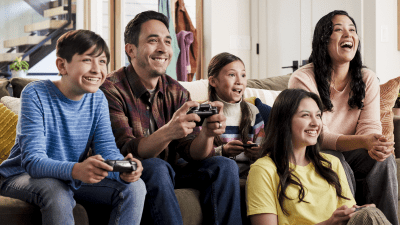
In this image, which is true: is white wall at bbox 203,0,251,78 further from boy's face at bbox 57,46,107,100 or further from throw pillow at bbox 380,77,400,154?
boy's face at bbox 57,46,107,100

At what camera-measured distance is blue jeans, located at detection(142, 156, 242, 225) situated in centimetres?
137

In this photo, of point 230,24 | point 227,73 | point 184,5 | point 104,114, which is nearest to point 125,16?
point 184,5

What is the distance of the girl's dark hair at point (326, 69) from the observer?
1.91m

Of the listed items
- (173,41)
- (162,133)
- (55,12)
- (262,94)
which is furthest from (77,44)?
(55,12)

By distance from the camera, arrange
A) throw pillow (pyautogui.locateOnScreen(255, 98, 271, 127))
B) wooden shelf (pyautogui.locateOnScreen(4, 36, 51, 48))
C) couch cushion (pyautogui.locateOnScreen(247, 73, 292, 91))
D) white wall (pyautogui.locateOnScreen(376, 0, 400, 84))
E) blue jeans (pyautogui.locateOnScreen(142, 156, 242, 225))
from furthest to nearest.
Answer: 1. wooden shelf (pyautogui.locateOnScreen(4, 36, 51, 48))
2. white wall (pyautogui.locateOnScreen(376, 0, 400, 84))
3. couch cushion (pyautogui.locateOnScreen(247, 73, 292, 91))
4. throw pillow (pyautogui.locateOnScreen(255, 98, 271, 127))
5. blue jeans (pyautogui.locateOnScreen(142, 156, 242, 225))

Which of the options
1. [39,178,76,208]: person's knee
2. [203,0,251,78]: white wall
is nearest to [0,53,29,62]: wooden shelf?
[203,0,251,78]: white wall

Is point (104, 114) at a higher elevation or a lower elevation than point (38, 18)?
lower

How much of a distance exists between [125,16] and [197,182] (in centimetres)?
360

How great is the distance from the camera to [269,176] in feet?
4.80

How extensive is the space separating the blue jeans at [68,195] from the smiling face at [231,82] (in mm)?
762

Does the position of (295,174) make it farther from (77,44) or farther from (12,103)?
(12,103)

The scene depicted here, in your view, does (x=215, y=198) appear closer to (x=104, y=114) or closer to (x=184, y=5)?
(x=104, y=114)

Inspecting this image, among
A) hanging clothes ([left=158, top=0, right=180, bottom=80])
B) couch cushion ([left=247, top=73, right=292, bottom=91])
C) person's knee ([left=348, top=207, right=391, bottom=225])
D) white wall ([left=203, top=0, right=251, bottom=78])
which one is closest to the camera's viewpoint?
person's knee ([left=348, top=207, right=391, bottom=225])

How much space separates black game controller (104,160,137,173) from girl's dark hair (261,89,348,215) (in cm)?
52
